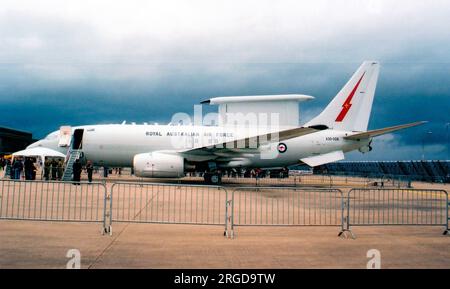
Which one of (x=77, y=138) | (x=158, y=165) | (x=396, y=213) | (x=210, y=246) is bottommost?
(x=210, y=246)

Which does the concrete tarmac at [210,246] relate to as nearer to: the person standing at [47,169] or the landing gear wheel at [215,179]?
the landing gear wheel at [215,179]

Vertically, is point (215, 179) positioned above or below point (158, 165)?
below

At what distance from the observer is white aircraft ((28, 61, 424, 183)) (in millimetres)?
20844

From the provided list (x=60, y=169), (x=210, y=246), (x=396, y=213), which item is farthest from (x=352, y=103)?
(x=210, y=246)

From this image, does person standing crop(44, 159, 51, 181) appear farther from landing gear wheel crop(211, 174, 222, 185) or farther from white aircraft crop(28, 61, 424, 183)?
landing gear wheel crop(211, 174, 222, 185)

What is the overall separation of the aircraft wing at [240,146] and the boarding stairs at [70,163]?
18.9ft

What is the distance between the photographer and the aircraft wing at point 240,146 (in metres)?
20.3

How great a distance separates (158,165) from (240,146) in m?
4.29

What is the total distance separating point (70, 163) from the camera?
72.0 feet

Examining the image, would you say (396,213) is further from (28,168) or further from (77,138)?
(77,138)

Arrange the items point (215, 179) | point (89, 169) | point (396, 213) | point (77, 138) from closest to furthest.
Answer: point (396, 213) → point (89, 169) → point (215, 179) → point (77, 138)

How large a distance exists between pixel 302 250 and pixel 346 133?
19332mm
